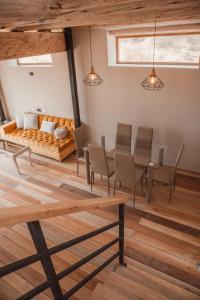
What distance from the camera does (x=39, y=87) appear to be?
597 centimetres

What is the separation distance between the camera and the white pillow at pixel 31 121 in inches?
248

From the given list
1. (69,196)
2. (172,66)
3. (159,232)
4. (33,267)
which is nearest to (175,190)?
(159,232)

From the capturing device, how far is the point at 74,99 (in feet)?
17.4

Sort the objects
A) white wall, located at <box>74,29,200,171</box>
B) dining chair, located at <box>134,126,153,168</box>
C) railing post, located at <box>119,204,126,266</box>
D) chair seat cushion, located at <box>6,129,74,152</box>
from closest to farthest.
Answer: railing post, located at <box>119,204,126,266</box>
white wall, located at <box>74,29,200,171</box>
dining chair, located at <box>134,126,153,168</box>
chair seat cushion, located at <box>6,129,74,152</box>

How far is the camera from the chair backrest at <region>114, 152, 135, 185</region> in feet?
11.6

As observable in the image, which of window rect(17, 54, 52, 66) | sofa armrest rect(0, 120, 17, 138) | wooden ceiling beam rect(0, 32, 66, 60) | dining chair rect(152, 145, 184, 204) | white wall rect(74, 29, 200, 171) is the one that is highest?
wooden ceiling beam rect(0, 32, 66, 60)

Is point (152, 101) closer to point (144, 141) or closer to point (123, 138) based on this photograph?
point (144, 141)

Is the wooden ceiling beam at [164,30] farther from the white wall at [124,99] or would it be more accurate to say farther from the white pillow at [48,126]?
the white pillow at [48,126]

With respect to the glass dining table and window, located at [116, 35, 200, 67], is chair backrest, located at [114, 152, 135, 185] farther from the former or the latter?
window, located at [116, 35, 200, 67]

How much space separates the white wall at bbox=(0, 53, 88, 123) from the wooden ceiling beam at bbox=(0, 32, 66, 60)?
23.5 inches

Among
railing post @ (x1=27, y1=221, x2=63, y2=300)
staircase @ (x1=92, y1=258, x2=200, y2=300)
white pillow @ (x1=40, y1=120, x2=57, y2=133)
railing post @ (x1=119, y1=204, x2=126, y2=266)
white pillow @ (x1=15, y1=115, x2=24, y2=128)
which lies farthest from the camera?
white pillow @ (x1=15, y1=115, x2=24, y2=128)

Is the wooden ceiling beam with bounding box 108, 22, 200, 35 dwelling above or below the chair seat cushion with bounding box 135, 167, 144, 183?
above

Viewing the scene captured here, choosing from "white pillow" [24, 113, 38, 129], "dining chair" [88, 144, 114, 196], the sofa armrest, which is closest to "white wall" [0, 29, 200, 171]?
"white pillow" [24, 113, 38, 129]

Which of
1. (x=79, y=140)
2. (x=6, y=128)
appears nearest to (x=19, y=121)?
(x=6, y=128)
